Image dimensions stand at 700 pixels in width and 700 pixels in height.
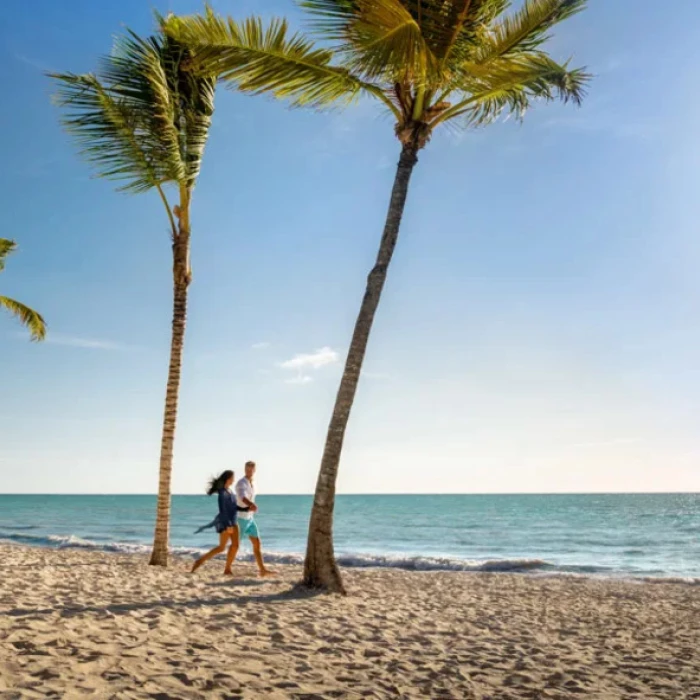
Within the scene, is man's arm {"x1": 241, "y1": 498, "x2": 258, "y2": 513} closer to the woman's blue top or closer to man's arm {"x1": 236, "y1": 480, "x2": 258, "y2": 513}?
man's arm {"x1": 236, "y1": 480, "x2": 258, "y2": 513}

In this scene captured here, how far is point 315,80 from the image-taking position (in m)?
9.52

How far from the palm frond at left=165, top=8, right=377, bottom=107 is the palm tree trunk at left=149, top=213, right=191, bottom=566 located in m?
3.25

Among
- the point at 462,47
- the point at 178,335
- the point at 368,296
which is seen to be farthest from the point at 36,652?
the point at 462,47

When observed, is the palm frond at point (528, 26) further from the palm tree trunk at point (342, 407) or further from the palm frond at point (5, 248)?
the palm frond at point (5, 248)

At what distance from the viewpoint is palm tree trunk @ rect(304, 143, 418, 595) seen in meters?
9.06

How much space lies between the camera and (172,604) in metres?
7.15

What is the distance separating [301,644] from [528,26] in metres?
8.54

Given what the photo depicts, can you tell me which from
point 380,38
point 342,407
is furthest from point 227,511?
point 380,38

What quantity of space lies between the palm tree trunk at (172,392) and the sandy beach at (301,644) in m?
1.54

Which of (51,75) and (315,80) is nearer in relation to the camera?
(315,80)

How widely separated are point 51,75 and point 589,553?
98.4 ft

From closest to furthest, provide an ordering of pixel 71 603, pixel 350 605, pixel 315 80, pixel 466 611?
pixel 71 603 → pixel 350 605 → pixel 466 611 → pixel 315 80

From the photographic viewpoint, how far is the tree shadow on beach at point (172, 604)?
6.24 meters

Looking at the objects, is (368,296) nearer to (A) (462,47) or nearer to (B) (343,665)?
(A) (462,47)
